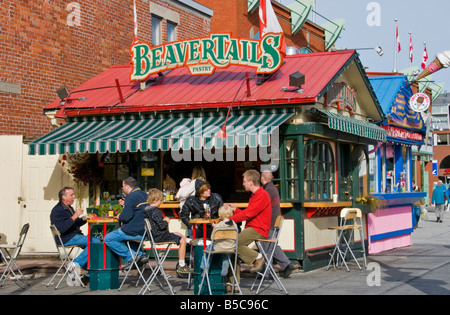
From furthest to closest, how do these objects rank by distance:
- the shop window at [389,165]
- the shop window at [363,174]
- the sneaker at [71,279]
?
the shop window at [389,165] → the shop window at [363,174] → the sneaker at [71,279]

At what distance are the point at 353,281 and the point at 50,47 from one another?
30.6ft

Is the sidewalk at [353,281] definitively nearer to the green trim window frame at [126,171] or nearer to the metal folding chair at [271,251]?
the metal folding chair at [271,251]

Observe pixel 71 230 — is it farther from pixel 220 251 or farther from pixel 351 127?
pixel 351 127

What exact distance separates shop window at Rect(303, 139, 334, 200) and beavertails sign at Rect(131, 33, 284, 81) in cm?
171

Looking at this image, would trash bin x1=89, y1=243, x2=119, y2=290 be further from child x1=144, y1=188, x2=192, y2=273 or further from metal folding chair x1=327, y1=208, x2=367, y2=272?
metal folding chair x1=327, y1=208, x2=367, y2=272

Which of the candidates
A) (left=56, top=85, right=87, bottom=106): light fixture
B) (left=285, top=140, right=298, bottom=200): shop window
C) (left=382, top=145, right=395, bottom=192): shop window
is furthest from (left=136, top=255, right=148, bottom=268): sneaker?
(left=382, top=145, right=395, bottom=192): shop window

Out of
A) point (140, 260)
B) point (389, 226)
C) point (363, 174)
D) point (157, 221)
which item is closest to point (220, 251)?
point (157, 221)

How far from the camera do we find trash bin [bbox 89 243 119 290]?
10.3 meters

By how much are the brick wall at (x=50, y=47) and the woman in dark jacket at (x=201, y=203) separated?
19.2 feet

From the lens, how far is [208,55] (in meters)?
13.5

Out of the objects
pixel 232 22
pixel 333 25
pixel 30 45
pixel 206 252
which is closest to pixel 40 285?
pixel 206 252

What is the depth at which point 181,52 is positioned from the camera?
13.7 metres

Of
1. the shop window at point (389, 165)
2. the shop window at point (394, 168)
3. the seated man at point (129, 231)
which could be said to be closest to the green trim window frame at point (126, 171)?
the seated man at point (129, 231)

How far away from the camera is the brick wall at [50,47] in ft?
50.0
